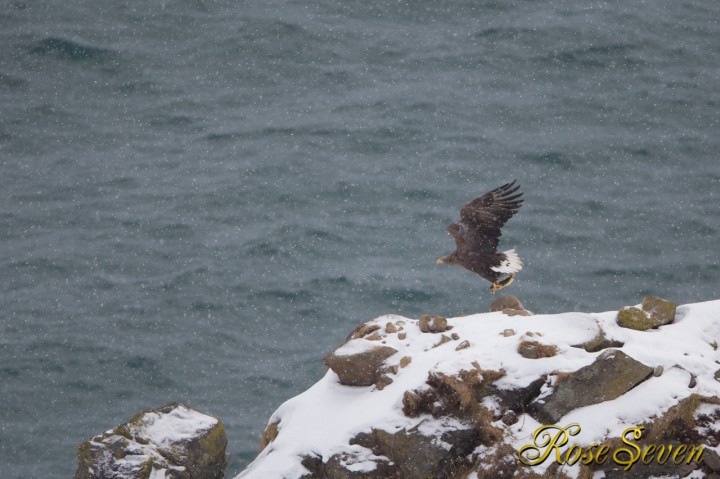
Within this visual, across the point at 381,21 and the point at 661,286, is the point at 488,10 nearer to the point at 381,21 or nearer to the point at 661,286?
the point at 381,21

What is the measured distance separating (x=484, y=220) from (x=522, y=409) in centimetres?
444

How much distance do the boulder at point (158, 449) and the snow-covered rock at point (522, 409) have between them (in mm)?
1023

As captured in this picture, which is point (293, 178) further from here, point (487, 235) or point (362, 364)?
point (362, 364)

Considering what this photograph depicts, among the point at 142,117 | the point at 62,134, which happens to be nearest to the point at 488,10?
the point at 142,117

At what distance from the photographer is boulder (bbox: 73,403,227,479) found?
1454 centimetres

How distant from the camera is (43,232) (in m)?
48.0

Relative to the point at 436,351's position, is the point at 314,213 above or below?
below

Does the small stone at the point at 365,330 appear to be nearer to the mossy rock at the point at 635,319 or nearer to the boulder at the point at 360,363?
the boulder at the point at 360,363

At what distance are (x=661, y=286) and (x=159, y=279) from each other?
20.2 m

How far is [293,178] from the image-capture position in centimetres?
5169

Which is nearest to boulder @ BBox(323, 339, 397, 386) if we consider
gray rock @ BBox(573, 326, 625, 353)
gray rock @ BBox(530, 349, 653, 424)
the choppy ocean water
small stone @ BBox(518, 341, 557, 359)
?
small stone @ BBox(518, 341, 557, 359)

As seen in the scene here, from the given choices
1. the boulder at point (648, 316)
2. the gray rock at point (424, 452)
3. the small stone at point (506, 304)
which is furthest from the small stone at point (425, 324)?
the boulder at point (648, 316)

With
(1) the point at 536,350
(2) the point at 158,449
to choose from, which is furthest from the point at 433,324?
(2) the point at 158,449

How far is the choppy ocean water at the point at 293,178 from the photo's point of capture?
39000mm
